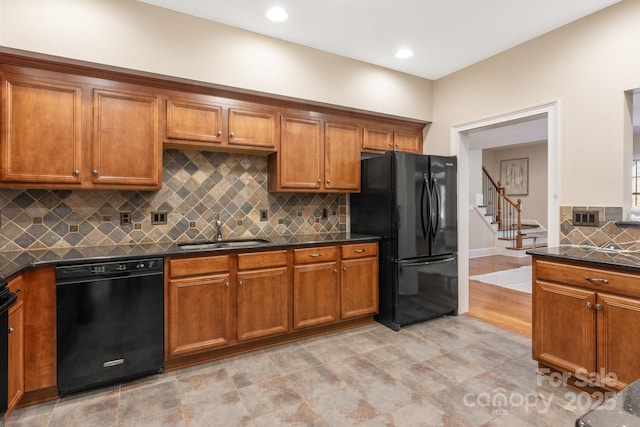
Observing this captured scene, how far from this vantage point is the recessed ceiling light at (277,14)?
8.53 feet

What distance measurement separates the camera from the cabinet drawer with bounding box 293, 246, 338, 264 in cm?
303

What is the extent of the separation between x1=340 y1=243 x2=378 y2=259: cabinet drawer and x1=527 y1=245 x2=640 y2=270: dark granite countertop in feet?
4.61

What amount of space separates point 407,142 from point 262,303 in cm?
259

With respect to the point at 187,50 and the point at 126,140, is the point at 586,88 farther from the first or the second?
the point at 126,140

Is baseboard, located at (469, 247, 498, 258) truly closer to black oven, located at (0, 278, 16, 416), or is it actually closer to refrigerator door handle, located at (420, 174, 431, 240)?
refrigerator door handle, located at (420, 174, 431, 240)

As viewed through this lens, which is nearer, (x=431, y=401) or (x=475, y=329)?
(x=431, y=401)

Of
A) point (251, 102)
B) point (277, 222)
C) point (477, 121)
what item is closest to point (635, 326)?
point (477, 121)

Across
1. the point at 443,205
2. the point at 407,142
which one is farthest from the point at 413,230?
the point at 407,142

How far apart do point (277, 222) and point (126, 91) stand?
5.80ft

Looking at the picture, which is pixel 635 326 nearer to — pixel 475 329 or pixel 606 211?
pixel 606 211

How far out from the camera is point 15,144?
226 centimetres

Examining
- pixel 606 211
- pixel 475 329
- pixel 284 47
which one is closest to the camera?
pixel 606 211

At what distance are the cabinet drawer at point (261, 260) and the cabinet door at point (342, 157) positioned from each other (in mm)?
948

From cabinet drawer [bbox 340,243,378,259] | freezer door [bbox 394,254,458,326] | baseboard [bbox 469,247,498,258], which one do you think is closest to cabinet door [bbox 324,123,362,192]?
cabinet drawer [bbox 340,243,378,259]
